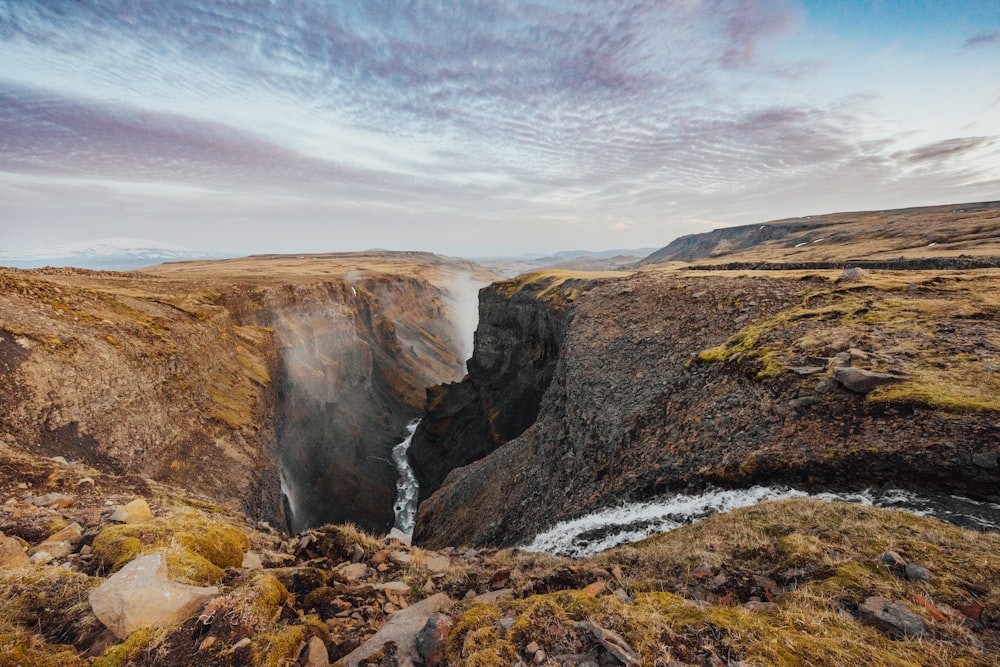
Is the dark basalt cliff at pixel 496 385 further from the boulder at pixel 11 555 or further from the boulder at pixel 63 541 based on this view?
the boulder at pixel 11 555

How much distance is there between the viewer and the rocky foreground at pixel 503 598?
15.8 feet

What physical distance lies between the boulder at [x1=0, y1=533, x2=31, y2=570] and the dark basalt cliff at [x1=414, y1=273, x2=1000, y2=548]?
15444mm

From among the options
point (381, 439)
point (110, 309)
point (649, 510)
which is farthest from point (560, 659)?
point (381, 439)

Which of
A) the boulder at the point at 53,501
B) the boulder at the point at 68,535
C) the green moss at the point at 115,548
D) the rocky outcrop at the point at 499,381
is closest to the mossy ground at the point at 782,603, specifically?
the green moss at the point at 115,548

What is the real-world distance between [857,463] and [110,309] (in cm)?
3380

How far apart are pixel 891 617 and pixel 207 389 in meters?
31.1

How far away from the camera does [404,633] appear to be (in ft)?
20.1

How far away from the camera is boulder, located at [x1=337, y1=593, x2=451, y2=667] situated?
18.4ft

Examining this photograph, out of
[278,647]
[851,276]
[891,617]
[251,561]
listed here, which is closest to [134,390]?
[251,561]

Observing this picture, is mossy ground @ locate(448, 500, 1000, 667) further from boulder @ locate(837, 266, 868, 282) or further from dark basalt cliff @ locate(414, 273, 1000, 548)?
boulder @ locate(837, 266, 868, 282)

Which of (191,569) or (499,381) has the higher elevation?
(191,569)

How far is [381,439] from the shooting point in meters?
58.6

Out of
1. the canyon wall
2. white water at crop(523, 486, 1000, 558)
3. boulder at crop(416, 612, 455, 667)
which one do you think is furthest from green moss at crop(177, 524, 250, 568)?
the canyon wall

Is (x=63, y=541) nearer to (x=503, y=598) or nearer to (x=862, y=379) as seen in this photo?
(x=503, y=598)
